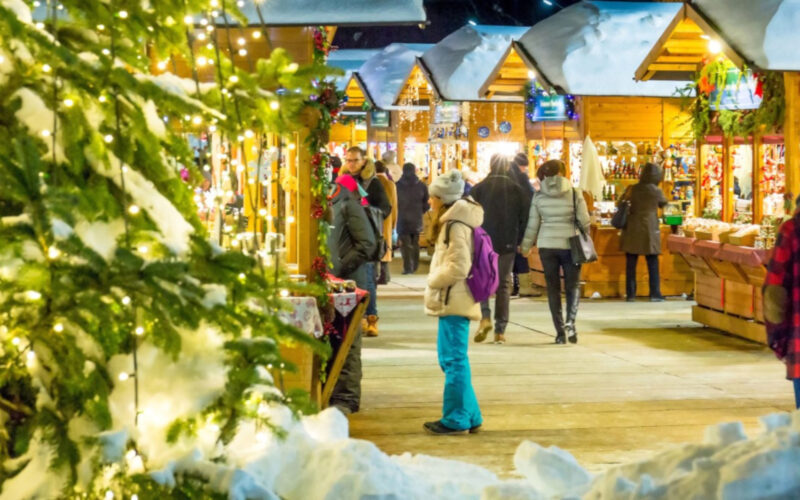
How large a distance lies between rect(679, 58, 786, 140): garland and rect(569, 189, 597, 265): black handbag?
2.31 m

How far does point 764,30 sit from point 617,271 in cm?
675

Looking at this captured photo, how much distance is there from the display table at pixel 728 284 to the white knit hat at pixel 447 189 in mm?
4490

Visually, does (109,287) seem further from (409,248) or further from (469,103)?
(469,103)

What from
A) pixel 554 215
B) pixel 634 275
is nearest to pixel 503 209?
pixel 554 215

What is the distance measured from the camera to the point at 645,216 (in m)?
17.0

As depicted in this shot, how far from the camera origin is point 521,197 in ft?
44.7

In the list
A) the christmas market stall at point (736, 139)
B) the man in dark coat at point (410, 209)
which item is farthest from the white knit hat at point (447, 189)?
Result: the man in dark coat at point (410, 209)

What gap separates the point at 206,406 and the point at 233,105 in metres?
0.97

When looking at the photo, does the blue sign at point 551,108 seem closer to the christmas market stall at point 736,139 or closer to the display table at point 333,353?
the christmas market stall at point 736,139

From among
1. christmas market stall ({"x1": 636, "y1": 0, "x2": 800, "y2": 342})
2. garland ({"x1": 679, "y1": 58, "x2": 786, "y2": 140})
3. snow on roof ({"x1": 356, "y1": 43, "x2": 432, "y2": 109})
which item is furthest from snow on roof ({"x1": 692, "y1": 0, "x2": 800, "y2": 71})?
snow on roof ({"x1": 356, "y1": 43, "x2": 432, "y2": 109})

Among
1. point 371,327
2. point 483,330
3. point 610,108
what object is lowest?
point 371,327

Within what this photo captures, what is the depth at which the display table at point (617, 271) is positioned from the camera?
17.9 m

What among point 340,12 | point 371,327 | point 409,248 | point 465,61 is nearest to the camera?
point 340,12

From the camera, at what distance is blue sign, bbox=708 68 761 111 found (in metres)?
13.8
